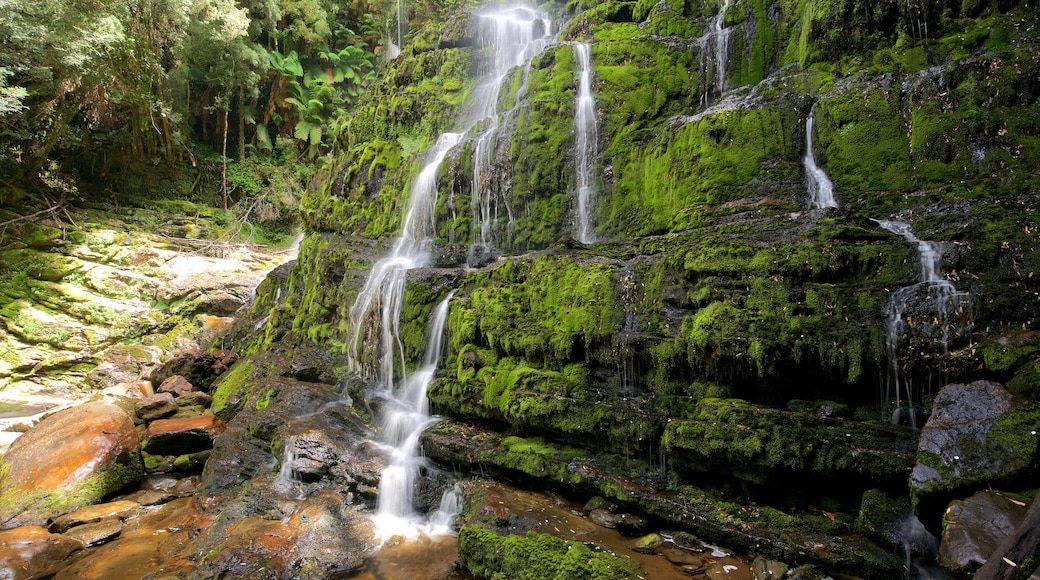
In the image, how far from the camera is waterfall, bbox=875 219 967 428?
4461 millimetres

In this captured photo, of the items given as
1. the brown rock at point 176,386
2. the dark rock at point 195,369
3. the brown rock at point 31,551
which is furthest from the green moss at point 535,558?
the dark rock at point 195,369

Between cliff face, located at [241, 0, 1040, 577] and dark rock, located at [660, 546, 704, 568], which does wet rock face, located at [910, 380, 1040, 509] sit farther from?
dark rock, located at [660, 546, 704, 568]

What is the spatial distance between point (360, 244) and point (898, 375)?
9930mm

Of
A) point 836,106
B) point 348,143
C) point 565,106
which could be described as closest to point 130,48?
point 348,143

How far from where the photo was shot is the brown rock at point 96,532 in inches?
231

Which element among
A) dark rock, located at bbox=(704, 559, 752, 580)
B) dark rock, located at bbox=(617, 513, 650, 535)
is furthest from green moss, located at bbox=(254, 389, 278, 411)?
dark rock, located at bbox=(704, 559, 752, 580)

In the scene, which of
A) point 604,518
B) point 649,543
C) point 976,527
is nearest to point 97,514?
point 604,518

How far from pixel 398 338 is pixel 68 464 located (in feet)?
16.1

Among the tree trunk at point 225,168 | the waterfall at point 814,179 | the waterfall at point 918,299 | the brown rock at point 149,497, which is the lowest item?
the brown rock at point 149,497

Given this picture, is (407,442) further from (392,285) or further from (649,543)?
(649,543)

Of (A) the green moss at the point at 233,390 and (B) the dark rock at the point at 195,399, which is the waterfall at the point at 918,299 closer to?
(A) the green moss at the point at 233,390

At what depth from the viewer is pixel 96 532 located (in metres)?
6.00

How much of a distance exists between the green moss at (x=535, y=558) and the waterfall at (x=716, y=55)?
8.19m

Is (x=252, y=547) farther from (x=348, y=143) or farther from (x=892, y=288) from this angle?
(x=348, y=143)
